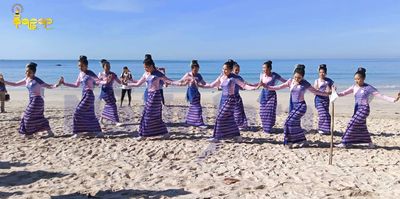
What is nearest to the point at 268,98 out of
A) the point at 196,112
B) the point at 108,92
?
the point at 196,112

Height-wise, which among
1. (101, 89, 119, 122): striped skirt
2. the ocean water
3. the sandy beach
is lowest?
the sandy beach

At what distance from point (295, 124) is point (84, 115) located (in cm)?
428

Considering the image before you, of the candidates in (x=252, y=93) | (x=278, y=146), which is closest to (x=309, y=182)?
(x=278, y=146)

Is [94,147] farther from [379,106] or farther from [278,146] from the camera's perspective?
[379,106]

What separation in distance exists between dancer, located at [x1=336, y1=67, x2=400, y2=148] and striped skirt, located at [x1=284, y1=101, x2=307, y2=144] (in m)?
0.72

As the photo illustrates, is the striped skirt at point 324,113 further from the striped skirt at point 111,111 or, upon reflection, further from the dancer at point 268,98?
the striped skirt at point 111,111

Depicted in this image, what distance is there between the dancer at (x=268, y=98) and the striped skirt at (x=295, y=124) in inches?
56.4

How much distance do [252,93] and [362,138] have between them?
15.2 metres

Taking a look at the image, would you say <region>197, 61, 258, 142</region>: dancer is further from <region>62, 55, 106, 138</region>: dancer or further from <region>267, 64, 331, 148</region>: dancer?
<region>62, 55, 106, 138</region>: dancer

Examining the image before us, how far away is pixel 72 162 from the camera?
705cm

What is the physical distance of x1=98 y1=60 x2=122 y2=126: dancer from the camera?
32.8 ft

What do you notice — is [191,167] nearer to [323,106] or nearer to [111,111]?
[323,106]

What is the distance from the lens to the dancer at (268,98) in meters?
9.41

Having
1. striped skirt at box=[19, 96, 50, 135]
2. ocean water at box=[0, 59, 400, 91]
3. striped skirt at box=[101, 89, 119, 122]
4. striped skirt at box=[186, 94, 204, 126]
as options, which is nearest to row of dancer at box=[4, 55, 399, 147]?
striped skirt at box=[19, 96, 50, 135]
